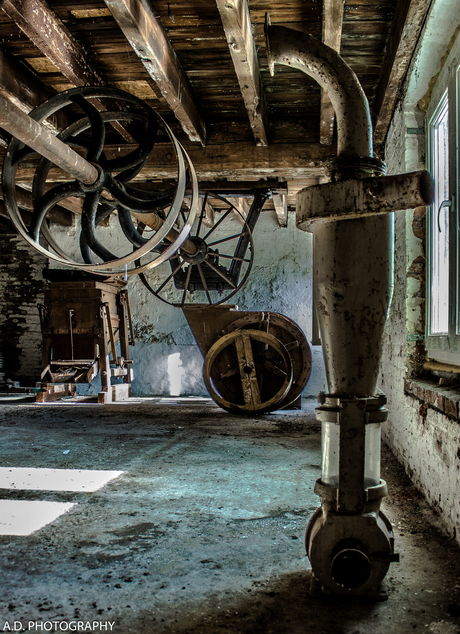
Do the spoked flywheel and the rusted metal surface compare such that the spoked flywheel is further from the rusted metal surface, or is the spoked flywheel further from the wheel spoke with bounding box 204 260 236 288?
the rusted metal surface

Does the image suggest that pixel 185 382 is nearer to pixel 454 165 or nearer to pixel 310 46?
pixel 454 165

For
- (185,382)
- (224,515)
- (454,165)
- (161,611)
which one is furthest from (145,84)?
(185,382)

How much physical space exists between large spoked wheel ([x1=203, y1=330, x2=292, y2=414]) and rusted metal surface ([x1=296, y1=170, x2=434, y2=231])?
365 cm

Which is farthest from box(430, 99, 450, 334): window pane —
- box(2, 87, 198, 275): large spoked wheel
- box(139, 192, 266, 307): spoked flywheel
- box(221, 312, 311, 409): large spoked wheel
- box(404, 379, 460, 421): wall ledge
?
box(139, 192, 266, 307): spoked flywheel

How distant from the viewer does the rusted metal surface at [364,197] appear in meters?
1.25

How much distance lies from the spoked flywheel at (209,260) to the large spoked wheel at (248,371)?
648mm

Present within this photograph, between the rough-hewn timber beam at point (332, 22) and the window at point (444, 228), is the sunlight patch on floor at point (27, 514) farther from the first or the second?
the rough-hewn timber beam at point (332, 22)

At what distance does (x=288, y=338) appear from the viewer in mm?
5293

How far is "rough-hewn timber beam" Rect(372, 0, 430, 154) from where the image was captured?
96.6 inches

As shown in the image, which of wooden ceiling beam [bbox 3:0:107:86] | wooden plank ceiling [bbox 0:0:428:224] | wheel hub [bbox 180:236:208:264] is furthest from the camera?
wheel hub [bbox 180:236:208:264]

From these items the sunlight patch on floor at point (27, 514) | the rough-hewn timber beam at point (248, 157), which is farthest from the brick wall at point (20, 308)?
the sunlight patch on floor at point (27, 514)

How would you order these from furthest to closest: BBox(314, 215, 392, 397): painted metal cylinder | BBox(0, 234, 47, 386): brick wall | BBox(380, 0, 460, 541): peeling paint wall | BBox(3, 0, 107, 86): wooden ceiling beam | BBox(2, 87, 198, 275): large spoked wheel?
BBox(0, 234, 47, 386): brick wall < BBox(2, 87, 198, 275): large spoked wheel < BBox(3, 0, 107, 86): wooden ceiling beam < BBox(380, 0, 460, 541): peeling paint wall < BBox(314, 215, 392, 397): painted metal cylinder

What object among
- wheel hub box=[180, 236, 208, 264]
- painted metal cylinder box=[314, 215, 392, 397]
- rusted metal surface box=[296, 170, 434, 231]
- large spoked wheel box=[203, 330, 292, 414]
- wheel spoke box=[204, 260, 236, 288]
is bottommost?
large spoked wheel box=[203, 330, 292, 414]

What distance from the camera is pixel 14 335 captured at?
25.9ft
